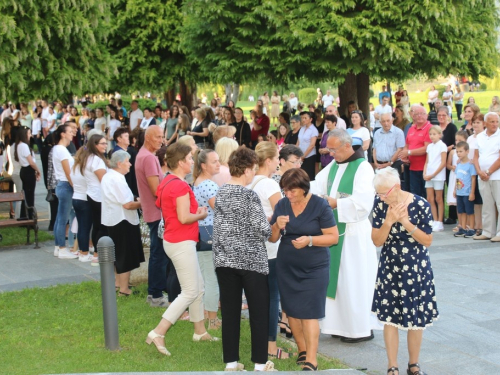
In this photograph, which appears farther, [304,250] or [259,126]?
[259,126]

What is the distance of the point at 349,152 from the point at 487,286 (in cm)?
324

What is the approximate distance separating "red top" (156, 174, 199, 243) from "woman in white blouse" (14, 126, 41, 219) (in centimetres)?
704

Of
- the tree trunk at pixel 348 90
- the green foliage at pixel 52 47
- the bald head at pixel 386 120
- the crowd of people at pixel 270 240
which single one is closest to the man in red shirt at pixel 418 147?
the bald head at pixel 386 120

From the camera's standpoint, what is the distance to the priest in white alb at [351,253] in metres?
7.07

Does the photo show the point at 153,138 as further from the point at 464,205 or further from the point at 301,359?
the point at 464,205

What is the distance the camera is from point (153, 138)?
875cm

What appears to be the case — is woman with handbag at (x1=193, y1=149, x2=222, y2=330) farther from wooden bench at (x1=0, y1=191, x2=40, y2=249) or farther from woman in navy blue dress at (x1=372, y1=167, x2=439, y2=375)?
wooden bench at (x1=0, y1=191, x2=40, y2=249)

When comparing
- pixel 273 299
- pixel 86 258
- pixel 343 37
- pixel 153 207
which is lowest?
pixel 86 258

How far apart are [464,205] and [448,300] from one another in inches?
171

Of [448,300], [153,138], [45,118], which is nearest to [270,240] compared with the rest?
[153,138]

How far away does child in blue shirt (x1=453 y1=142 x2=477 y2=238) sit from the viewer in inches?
488

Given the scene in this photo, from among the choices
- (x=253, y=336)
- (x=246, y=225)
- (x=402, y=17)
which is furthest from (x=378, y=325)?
(x=402, y=17)

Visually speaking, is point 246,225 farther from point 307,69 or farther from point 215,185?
point 307,69

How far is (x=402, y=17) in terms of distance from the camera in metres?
16.7
